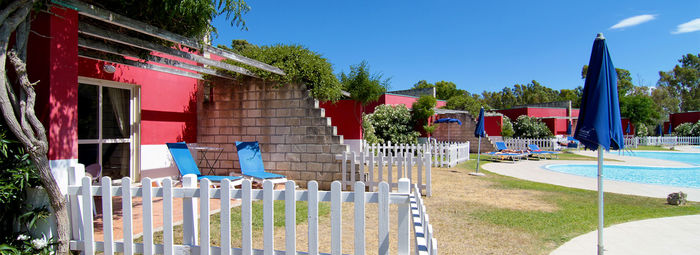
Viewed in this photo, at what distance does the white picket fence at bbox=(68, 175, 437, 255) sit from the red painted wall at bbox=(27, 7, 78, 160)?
46cm

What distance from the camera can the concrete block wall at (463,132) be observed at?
22.1 metres

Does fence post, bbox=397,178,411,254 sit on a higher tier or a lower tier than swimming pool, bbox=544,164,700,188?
higher

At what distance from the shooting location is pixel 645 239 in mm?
4270

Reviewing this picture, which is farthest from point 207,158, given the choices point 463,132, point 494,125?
point 494,125

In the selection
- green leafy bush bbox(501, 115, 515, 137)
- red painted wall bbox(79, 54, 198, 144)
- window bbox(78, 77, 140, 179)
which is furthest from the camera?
green leafy bush bbox(501, 115, 515, 137)

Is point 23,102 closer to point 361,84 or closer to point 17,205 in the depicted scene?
point 17,205

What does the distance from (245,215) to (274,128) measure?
519cm

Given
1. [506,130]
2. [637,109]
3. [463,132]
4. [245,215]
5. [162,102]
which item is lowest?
[245,215]

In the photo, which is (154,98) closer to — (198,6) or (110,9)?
(110,9)

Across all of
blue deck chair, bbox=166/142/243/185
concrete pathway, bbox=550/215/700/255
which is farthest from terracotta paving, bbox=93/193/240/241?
concrete pathway, bbox=550/215/700/255

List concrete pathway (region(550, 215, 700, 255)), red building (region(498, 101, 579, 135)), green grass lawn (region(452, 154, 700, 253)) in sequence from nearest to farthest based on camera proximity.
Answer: concrete pathway (region(550, 215, 700, 255)) < green grass lawn (region(452, 154, 700, 253)) < red building (region(498, 101, 579, 135))

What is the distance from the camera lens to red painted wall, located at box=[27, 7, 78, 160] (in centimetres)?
324

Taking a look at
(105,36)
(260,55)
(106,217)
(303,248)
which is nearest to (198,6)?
(105,36)

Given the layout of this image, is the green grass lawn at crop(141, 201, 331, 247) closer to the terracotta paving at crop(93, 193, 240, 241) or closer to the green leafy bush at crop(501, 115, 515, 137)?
the terracotta paving at crop(93, 193, 240, 241)
